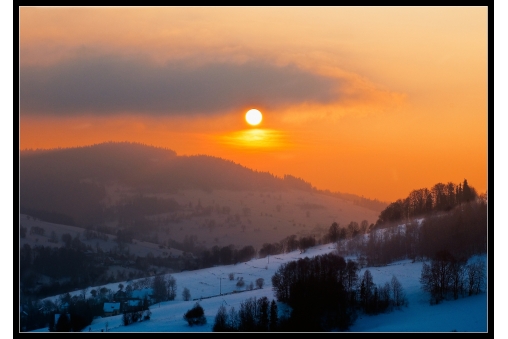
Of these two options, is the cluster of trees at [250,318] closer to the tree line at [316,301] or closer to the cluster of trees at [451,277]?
the tree line at [316,301]

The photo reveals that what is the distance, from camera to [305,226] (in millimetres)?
23875

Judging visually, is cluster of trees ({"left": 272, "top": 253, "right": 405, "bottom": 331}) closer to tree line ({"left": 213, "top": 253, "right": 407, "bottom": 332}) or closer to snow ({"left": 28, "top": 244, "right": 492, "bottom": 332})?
tree line ({"left": 213, "top": 253, "right": 407, "bottom": 332})

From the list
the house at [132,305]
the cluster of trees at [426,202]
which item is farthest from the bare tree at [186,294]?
the cluster of trees at [426,202]

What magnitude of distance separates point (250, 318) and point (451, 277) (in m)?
5.57

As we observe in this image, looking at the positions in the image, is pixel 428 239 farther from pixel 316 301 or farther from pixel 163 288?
pixel 163 288

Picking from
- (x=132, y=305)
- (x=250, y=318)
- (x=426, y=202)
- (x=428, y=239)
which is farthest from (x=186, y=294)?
(x=426, y=202)

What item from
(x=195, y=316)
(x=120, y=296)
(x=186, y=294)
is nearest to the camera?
(x=195, y=316)

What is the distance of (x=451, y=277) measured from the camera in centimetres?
1445

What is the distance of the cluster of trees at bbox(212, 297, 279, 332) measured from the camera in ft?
41.5

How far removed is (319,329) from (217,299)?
3521 mm

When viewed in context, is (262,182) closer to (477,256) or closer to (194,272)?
(194,272)

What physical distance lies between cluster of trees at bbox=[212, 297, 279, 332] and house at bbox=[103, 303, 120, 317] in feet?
9.65

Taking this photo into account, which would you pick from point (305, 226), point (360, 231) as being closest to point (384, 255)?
point (360, 231)
